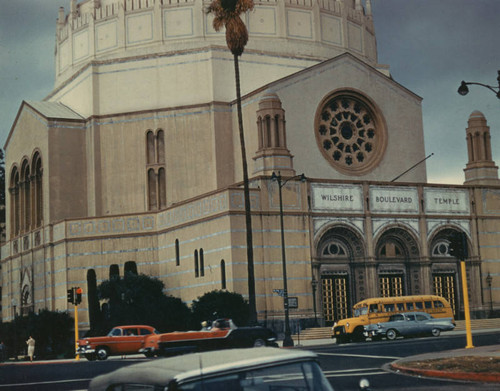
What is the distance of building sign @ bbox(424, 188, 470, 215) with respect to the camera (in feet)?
170

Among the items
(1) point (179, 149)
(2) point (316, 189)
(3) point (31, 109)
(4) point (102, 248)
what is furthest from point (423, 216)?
(3) point (31, 109)

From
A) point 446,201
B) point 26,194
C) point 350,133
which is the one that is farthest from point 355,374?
point 26,194

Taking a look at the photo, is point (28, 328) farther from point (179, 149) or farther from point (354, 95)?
point (354, 95)

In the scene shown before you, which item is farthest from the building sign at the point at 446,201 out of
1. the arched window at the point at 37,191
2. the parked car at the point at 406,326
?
the arched window at the point at 37,191

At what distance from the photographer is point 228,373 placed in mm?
7164

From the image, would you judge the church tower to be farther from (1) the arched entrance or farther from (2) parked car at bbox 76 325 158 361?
(2) parked car at bbox 76 325 158 361

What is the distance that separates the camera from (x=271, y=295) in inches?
1826

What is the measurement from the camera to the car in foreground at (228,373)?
23.2 ft

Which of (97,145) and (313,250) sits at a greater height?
(97,145)

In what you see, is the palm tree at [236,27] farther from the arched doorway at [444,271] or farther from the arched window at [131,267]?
the arched doorway at [444,271]

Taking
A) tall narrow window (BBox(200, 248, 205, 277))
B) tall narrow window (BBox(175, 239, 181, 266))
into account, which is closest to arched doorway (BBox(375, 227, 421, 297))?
tall narrow window (BBox(200, 248, 205, 277))

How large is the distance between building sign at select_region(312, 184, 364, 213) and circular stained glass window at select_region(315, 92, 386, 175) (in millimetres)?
5254

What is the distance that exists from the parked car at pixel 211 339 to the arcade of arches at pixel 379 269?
16582 mm

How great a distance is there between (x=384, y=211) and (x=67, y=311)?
69.9ft
